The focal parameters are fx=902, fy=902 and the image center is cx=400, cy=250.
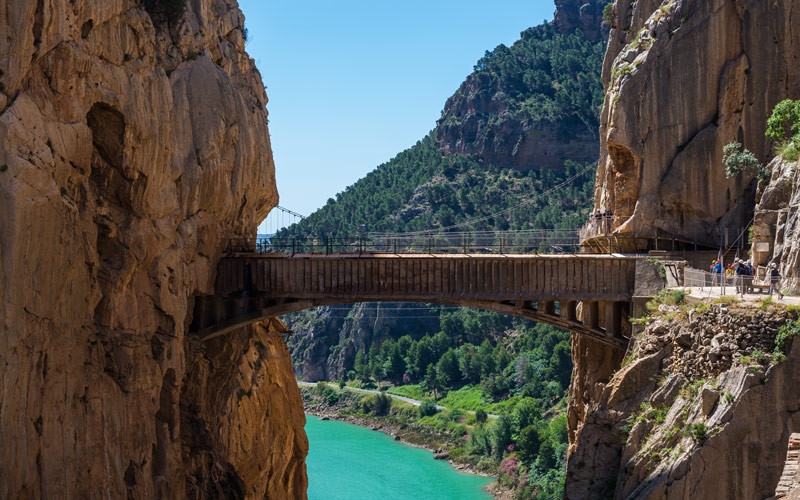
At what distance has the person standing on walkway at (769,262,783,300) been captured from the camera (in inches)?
841

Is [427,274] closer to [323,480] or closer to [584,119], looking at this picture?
[323,480]

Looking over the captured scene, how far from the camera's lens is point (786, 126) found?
29359mm

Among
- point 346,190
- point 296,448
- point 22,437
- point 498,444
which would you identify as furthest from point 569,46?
point 22,437

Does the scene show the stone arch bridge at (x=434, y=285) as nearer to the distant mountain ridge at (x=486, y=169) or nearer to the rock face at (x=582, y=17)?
the distant mountain ridge at (x=486, y=169)

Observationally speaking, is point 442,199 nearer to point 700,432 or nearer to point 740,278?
point 740,278

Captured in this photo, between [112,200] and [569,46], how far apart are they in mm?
118873

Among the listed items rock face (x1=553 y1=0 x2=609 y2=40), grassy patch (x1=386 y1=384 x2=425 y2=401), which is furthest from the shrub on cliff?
rock face (x1=553 y1=0 x2=609 y2=40)

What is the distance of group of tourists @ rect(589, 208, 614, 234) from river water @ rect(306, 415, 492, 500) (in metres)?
33.4

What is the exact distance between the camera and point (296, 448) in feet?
125

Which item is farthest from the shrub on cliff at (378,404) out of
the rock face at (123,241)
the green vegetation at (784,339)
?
the green vegetation at (784,339)

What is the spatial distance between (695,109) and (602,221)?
5911 mm

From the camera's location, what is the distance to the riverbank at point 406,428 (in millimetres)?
70562

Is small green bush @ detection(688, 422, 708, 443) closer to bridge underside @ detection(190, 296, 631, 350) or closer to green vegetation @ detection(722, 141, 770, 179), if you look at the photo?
bridge underside @ detection(190, 296, 631, 350)

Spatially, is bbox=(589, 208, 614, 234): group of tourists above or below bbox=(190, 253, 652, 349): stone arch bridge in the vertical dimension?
above
